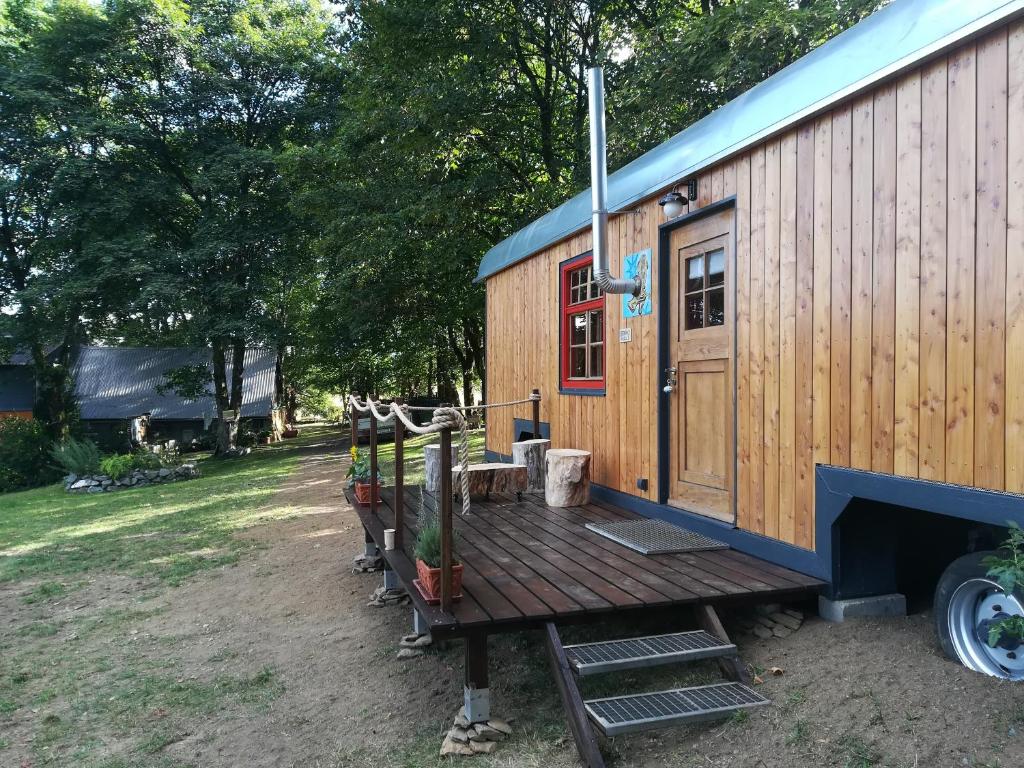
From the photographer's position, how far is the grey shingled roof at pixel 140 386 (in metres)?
26.1

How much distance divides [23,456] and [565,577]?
18.9 m

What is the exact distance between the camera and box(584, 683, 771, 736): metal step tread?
260 cm

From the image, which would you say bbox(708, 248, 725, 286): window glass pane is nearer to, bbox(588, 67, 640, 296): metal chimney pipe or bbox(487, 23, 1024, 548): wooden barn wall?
bbox(487, 23, 1024, 548): wooden barn wall

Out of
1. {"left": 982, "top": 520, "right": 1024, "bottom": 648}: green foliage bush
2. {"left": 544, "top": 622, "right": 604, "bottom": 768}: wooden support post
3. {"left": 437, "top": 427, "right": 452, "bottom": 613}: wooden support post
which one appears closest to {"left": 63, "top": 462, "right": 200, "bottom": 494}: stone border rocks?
{"left": 437, "top": 427, "right": 452, "bottom": 613}: wooden support post

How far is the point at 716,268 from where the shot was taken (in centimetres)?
438

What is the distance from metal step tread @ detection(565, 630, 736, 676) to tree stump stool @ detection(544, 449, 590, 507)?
7.88 ft

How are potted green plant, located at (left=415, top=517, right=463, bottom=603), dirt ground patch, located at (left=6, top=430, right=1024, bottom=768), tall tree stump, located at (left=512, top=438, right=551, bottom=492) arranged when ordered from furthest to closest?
tall tree stump, located at (left=512, top=438, right=551, bottom=492) < potted green plant, located at (left=415, top=517, right=463, bottom=603) < dirt ground patch, located at (left=6, top=430, right=1024, bottom=768)

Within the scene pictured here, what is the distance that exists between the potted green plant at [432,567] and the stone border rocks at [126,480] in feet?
43.5

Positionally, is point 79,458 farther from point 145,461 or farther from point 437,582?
point 437,582

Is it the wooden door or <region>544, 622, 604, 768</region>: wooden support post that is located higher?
the wooden door

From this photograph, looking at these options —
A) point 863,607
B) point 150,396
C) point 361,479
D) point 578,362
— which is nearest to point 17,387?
point 150,396

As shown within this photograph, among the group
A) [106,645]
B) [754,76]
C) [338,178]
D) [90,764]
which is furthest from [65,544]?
[754,76]

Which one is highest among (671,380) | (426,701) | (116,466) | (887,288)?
(887,288)

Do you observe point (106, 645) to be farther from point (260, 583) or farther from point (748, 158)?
point (748, 158)
